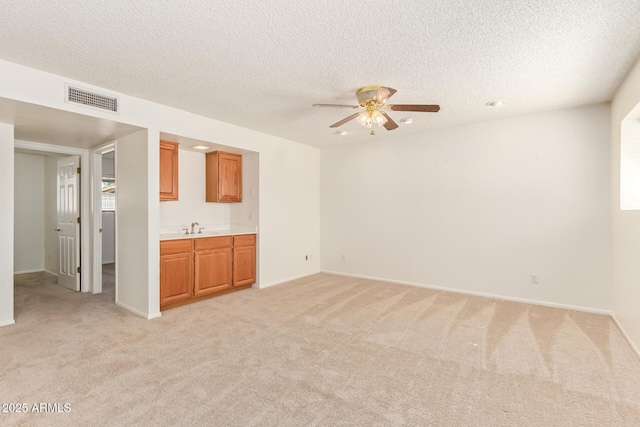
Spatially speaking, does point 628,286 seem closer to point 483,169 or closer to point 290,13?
point 483,169

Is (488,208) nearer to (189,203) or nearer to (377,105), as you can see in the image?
(377,105)

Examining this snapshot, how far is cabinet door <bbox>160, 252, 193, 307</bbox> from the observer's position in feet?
12.7

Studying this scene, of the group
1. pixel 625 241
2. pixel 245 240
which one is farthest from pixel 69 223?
pixel 625 241

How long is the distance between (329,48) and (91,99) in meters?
2.47

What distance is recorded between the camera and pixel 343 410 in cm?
194

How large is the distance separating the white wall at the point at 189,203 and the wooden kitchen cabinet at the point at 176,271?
0.75 metres

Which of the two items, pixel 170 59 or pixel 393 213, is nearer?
pixel 170 59

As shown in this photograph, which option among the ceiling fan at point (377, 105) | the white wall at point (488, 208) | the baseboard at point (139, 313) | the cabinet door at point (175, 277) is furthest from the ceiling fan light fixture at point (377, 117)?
the baseboard at point (139, 313)

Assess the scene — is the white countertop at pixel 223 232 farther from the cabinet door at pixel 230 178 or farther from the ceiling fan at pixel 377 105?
the ceiling fan at pixel 377 105

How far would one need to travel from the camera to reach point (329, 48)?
2428 mm

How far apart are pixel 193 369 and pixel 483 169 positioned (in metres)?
4.38

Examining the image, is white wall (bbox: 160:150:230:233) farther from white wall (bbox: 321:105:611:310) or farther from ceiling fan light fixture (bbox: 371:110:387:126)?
ceiling fan light fixture (bbox: 371:110:387:126)

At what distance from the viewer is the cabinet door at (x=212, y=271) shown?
167 inches

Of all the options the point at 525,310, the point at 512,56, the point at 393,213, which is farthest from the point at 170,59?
the point at 525,310
